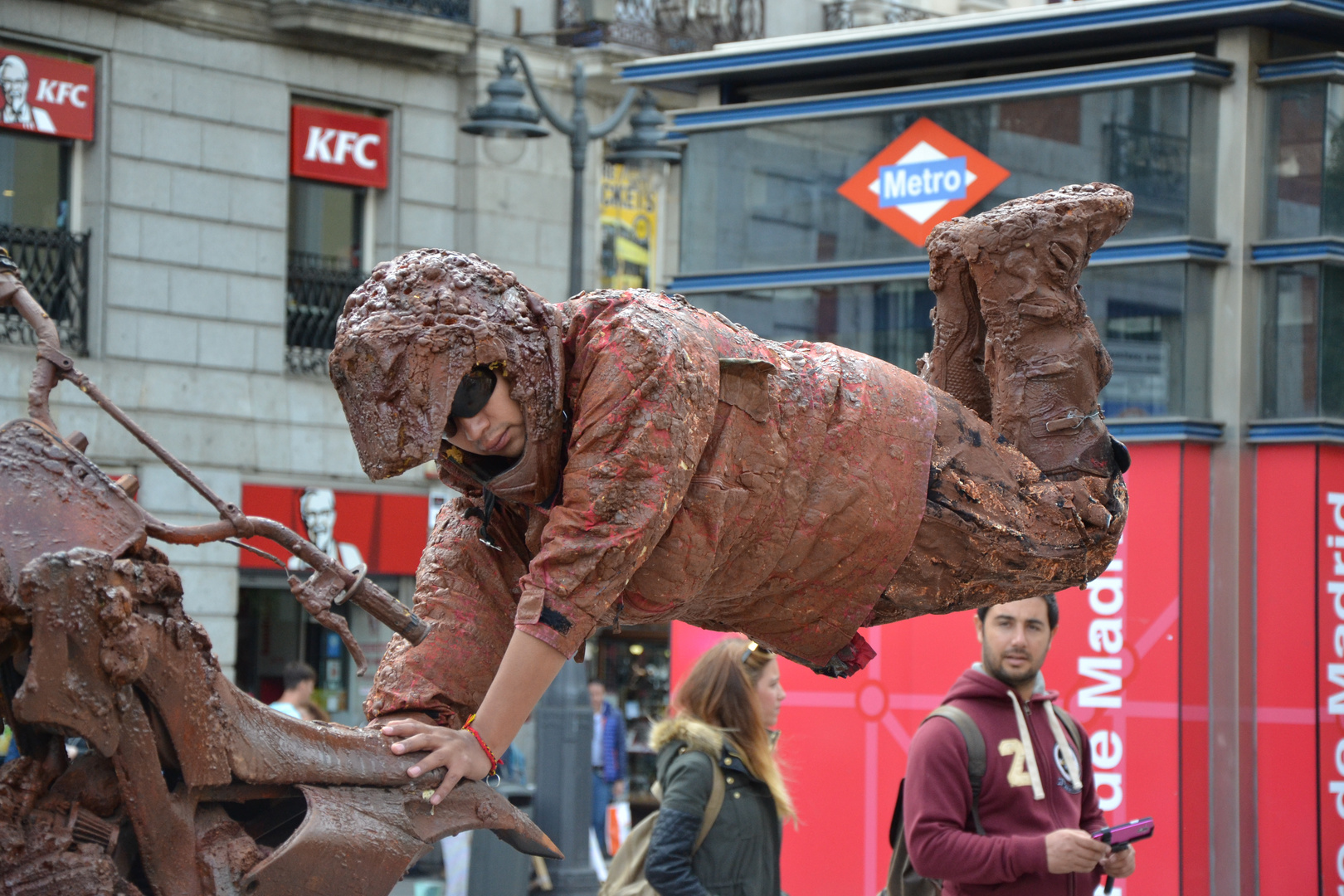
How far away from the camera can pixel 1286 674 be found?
726 centimetres

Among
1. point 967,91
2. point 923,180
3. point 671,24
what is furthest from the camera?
point 671,24

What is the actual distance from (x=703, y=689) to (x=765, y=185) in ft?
12.2

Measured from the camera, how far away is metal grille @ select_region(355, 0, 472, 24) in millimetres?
16859

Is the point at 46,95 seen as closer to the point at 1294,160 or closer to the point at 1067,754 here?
the point at 1294,160

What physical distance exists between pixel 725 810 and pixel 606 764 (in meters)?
8.45

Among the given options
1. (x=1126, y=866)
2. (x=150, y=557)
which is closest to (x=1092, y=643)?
(x=1126, y=866)

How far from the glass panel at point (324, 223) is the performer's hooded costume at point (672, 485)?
1284cm

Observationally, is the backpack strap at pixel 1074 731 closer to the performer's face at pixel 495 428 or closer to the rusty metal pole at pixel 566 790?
the performer's face at pixel 495 428

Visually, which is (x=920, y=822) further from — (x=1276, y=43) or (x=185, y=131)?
(x=185, y=131)

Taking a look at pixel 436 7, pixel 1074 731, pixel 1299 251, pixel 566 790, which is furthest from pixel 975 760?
pixel 436 7

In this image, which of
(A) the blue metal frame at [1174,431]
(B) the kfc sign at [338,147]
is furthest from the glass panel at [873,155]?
(B) the kfc sign at [338,147]

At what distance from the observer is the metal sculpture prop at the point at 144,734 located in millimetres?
2992

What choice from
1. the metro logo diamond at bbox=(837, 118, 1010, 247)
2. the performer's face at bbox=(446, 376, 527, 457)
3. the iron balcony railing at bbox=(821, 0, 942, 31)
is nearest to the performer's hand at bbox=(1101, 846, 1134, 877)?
the performer's face at bbox=(446, 376, 527, 457)

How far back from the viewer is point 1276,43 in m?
7.51
